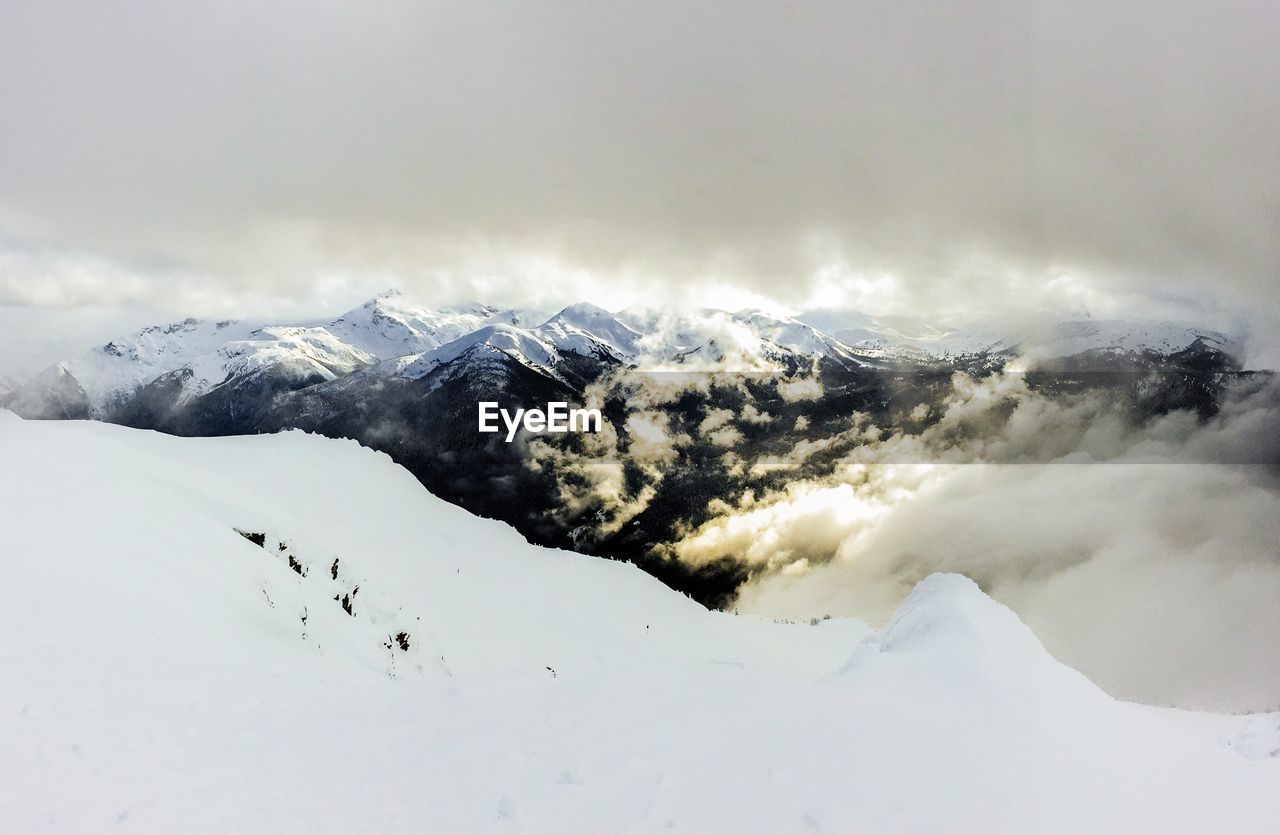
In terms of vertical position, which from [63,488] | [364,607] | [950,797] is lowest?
[364,607]

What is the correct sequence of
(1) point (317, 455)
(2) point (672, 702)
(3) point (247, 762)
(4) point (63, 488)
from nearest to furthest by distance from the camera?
(3) point (247, 762) → (2) point (672, 702) → (4) point (63, 488) → (1) point (317, 455)

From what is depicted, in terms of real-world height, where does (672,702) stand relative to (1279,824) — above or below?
above

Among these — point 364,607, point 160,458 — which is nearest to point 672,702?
point 364,607

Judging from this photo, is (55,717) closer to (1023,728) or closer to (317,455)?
(1023,728)

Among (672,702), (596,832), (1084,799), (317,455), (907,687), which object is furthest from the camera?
(317,455)

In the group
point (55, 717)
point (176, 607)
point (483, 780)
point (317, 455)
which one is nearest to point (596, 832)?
point (483, 780)

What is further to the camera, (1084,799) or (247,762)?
(1084,799)
